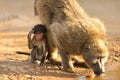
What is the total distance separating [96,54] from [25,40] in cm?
475

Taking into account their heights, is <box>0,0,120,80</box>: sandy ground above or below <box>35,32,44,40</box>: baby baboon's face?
below

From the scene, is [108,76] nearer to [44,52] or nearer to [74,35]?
[74,35]

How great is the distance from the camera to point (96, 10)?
1744 cm

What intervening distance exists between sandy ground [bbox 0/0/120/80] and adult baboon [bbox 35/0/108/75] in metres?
0.43

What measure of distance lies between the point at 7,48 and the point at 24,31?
3.60m

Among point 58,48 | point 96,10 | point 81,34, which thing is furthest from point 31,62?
point 96,10

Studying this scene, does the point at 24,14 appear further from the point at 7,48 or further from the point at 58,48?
the point at 58,48

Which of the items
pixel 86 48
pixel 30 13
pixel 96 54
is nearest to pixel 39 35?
pixel 86 48

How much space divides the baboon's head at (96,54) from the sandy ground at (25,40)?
424mm

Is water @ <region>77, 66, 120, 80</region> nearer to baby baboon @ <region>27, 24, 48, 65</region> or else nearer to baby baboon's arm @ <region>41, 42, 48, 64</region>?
baby baboon's arm @ <region>41, 42, 48, 64</region>

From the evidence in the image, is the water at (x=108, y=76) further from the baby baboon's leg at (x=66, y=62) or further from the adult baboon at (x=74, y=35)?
the baby baboon's leg at (x=66, y=62)

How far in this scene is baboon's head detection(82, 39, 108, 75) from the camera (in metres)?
7.89

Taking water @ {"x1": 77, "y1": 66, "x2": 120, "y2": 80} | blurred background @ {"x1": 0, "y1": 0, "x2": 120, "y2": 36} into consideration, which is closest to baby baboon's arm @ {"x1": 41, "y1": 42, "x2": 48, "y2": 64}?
water @ {"x1": 77, "y1": 66, "x2": 120, "y2": 80}

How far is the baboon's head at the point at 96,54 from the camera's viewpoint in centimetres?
789
